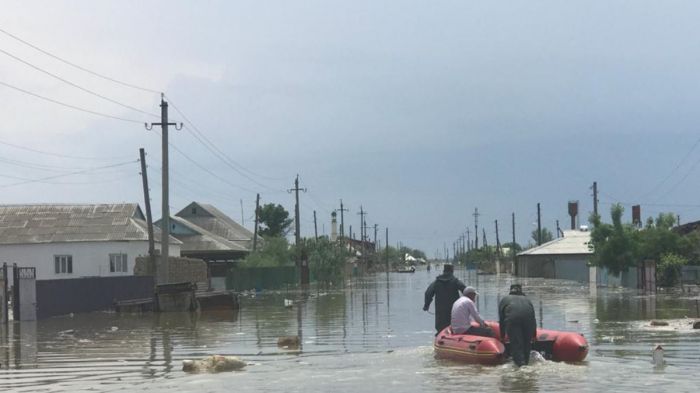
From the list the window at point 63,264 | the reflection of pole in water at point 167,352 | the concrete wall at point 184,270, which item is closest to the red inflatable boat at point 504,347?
the reflection of pole in water at point 167,352

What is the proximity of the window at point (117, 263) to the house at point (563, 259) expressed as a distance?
37.3 metres

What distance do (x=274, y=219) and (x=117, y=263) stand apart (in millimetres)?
70040

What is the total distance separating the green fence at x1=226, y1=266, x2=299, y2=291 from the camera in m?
61.4

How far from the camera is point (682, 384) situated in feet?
44.9

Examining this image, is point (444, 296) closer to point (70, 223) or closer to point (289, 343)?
point (289, 343)

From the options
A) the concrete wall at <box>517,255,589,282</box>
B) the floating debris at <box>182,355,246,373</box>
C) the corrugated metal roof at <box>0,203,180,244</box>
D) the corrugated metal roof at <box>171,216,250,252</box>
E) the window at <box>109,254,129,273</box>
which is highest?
the corrugated metal roof at <box>0,203,180,244</box>

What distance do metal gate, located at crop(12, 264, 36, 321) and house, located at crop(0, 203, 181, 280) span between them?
828 inches

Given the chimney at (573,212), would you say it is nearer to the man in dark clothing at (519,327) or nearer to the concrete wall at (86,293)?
the concrete wall at (86,293)

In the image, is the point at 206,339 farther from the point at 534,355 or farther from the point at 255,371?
the point at 534,355

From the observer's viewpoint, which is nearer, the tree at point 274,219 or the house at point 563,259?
the house at point 563,259

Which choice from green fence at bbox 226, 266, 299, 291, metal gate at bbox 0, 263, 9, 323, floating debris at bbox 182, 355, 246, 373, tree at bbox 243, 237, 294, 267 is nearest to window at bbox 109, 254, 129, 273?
green fence at bbox 226, 266, 299, 291

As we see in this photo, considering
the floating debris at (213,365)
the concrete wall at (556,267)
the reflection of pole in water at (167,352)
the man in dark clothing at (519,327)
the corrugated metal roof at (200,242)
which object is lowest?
the concrete wall at (556,267)

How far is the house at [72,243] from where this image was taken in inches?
2138

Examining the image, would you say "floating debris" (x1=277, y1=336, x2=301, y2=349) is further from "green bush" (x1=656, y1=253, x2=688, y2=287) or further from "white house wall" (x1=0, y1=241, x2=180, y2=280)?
"white house wall" (x1=0, y1=241, x2=180, y2=280)
